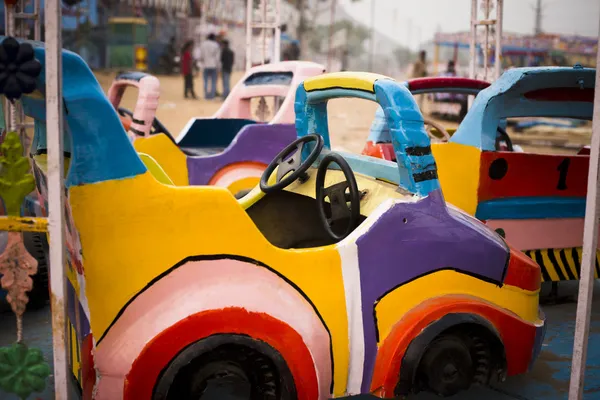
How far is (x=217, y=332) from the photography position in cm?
224

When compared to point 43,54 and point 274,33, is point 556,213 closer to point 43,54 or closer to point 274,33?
point 43,54

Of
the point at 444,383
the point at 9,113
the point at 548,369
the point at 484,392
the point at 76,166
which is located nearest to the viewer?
the point at 76,166

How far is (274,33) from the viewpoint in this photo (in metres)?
8.06

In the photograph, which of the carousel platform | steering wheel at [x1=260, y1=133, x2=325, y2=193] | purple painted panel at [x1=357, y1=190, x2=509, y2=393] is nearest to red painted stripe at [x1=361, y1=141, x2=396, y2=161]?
the carousel platform

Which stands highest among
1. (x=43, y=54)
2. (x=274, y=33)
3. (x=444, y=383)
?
(x=274, y=33)

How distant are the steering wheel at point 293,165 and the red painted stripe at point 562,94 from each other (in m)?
1.80

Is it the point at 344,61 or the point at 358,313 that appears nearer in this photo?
the point at 358,313

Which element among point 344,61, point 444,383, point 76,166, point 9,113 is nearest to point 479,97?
point 444,383

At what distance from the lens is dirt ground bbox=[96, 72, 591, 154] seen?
1418 cm

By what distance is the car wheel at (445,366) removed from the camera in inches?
103

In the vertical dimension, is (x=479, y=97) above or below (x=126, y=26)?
below

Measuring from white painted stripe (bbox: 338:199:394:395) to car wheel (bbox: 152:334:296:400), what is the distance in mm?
261

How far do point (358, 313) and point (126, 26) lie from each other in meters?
28.2

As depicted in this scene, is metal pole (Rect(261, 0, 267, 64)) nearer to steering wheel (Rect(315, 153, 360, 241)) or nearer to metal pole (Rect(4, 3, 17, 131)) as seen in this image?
metal pole (Rect(4, 3, 17, 131))
